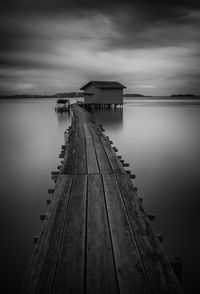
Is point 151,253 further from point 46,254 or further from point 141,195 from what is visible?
point 141,195

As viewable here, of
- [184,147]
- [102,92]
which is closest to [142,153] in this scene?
[184,147]

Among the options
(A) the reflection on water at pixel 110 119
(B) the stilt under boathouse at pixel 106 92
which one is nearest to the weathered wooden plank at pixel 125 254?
(A) the reflection on water at pixel 110 119

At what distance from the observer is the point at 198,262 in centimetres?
518

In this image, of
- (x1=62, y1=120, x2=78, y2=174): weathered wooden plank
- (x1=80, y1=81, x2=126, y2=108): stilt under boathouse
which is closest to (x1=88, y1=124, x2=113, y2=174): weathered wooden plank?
(x1=62, y1=120, x2=78, y2=174): weathered wooden plank

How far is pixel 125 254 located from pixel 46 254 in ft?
3.06

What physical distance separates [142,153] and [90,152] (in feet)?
26.1

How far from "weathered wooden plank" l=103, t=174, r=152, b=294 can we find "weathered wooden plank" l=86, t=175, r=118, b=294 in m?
0.07

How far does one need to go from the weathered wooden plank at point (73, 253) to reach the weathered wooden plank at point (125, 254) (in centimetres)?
41

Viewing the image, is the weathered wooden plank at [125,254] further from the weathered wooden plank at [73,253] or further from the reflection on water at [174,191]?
the reflection on water at [174,191]

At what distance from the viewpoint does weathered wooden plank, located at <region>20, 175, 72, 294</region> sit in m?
2.44

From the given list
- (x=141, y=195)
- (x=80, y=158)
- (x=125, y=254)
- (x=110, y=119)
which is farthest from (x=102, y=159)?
(x=110, y=119)

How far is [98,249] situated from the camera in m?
2.99

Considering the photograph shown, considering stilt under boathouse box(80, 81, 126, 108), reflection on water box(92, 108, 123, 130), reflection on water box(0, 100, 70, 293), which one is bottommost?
reflection on water box(0, 100, 70, 293)

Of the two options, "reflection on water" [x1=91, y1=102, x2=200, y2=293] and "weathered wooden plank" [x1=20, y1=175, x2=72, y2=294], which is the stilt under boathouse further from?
"weathered wooden plank" [x1=20, y1=175, x2=72, y2=294]
